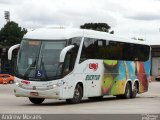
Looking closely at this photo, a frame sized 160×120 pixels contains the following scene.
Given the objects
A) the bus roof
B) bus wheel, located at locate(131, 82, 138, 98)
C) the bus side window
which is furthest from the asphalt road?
bus wheel, located at locate(131, 82, 138, 98)

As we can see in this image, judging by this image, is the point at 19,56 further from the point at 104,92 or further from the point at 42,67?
the point at 104,92

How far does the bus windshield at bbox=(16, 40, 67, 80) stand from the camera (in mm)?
23719

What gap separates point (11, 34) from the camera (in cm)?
11950

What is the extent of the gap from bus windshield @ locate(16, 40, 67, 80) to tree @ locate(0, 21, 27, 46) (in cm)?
9449

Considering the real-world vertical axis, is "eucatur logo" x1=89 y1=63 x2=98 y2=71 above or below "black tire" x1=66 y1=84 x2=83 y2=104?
above

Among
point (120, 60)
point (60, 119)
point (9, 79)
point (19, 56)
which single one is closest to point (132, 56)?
point (120, 60)

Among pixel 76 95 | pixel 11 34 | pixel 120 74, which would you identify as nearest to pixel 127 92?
pixel 120 74

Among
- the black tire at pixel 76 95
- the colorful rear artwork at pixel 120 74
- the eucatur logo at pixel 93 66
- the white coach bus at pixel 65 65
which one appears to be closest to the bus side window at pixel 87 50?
the white coach bus at pixel 65 65

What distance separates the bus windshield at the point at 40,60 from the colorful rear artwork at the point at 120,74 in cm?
446

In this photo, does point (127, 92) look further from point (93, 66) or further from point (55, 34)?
point (55, 34)

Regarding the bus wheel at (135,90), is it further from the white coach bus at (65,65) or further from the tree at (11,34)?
the tree at (11,34)

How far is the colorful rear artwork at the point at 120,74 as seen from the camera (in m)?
28.5

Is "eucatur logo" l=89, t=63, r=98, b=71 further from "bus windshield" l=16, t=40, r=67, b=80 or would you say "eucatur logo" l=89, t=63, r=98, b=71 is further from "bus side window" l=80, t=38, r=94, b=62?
"bus windshield" l=16, t=40, r=67, b=80

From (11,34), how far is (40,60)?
96455 mm
